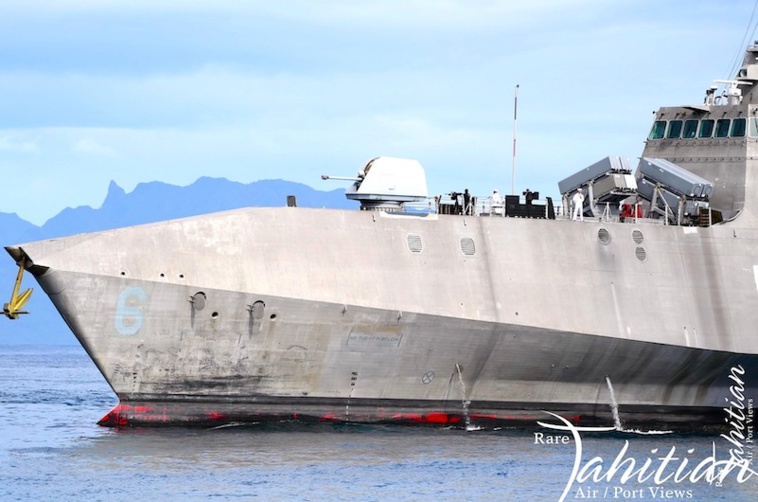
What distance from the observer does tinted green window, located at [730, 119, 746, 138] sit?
112 feet

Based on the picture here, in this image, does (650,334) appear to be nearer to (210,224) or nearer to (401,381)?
(401,381)

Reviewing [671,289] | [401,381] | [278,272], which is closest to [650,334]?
[671,289]

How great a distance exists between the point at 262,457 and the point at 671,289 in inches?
465

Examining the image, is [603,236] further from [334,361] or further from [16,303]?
A: [16,303]

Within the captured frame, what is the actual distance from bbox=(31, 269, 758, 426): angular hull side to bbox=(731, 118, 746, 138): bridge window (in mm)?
5963

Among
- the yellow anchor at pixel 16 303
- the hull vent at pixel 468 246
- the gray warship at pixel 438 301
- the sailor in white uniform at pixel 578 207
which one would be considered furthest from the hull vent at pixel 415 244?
the yellow anchor at pixel 16 303

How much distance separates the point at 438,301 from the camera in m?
29.3

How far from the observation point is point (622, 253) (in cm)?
3172

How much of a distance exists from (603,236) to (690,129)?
567 cm

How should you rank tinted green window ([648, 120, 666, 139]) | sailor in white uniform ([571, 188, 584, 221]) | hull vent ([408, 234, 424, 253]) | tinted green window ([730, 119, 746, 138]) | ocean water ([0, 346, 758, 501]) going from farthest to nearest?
tinted green window ([648, 120, 666, 139]) < tinted green window ([730, 119, 746, 138]) < sailor in white uniform ([571, 188, 584, 221]) < hull vent ([408, 234, 424, 253]) < ocean water ([0, 346, 758, 501])

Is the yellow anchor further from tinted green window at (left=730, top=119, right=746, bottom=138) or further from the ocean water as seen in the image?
tinted green window at (left=730, top=119, right=746, bottom=138)

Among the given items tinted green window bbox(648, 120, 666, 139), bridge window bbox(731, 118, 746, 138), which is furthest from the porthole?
tinted green window bbox(648, 120, 666, 139)

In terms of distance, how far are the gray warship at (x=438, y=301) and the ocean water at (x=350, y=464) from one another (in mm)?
884

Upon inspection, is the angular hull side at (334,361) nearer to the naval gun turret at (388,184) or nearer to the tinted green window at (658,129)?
the naval gun turret at (388,184)
